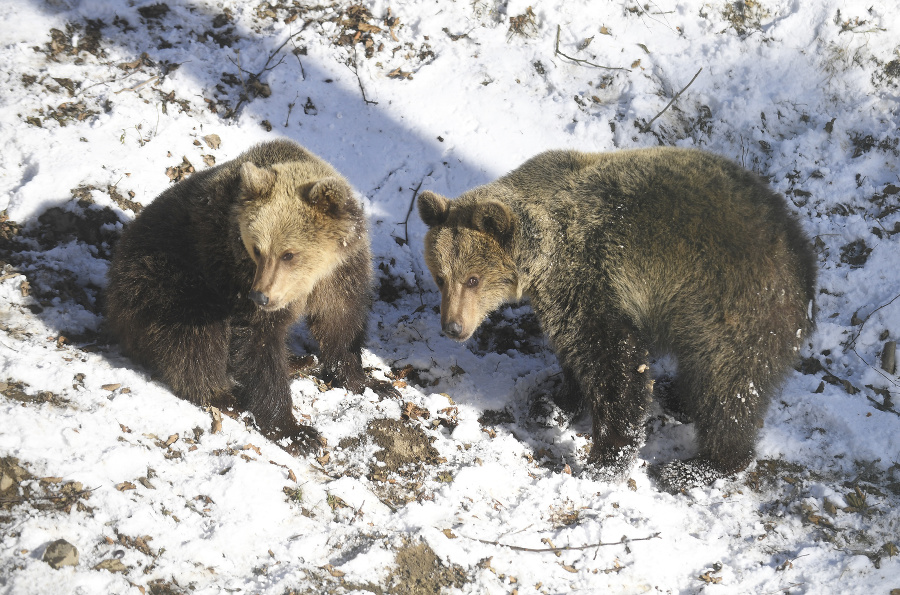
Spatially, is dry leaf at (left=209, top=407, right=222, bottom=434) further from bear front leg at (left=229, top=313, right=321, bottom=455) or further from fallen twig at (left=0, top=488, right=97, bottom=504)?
fallen twig at (left=0, top=488, right=97, bottom=504)

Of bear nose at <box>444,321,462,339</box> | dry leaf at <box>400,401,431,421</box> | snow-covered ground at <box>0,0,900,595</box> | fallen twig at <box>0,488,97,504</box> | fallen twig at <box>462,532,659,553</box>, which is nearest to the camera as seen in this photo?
fallen twig at <box>0,488,97,504</box>

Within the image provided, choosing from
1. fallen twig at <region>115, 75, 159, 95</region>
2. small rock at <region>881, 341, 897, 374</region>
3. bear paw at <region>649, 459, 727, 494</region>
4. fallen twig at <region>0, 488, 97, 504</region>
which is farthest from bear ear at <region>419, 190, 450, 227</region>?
small rock at <region>881, 341, 897, 374</region>

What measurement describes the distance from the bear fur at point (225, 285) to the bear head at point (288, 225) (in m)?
0.01

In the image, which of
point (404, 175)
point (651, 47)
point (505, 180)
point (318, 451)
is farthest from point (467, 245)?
point (651, 47)

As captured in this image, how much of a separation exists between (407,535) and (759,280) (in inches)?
124

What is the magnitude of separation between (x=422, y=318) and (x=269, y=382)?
85.7 inches

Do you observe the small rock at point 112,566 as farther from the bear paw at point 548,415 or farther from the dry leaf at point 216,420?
the bear paw at point 548,415

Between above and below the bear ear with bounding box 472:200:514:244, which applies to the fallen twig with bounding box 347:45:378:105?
below

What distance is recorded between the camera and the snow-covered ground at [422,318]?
4.38 meters

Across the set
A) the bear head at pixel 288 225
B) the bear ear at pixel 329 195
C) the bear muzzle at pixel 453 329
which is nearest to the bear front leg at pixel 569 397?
the bear muzzle at pixel 453 329

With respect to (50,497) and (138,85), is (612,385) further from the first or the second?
(138,85)

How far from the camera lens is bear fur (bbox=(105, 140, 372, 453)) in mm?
5176

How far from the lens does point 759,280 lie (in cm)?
493

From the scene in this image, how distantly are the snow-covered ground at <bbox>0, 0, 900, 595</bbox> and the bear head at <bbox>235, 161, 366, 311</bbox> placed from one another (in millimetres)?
1297
